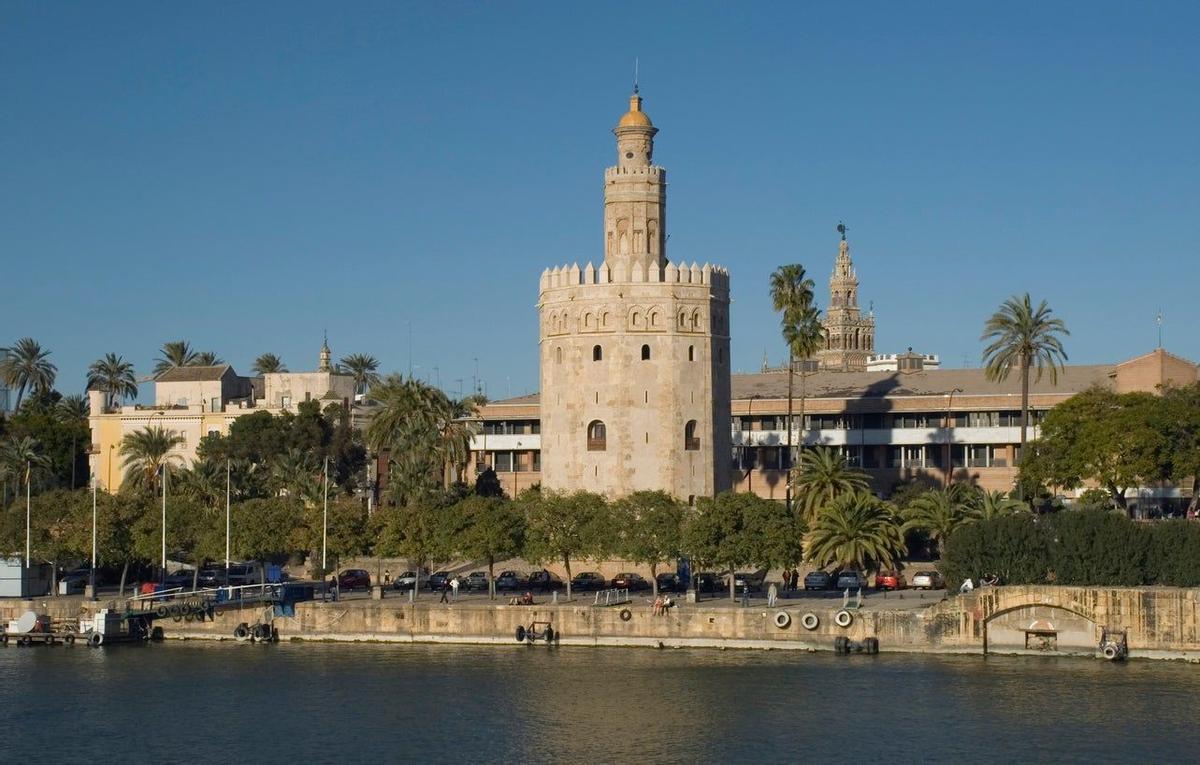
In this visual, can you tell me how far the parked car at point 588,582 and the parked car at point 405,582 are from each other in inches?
252

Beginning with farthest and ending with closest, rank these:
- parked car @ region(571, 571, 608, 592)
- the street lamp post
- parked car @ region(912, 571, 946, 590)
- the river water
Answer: the street lamp post, parked car @ region(571, 571, 608, 592), parked car @ region(912, 571, 946, 590), the river water

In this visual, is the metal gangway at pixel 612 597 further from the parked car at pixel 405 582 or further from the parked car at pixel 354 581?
the parked car at pixel 354 581

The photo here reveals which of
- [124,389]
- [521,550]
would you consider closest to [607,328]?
[521,550]

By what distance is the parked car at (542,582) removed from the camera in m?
74.7

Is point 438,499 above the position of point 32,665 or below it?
above

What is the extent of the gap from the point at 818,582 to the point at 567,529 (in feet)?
32.1

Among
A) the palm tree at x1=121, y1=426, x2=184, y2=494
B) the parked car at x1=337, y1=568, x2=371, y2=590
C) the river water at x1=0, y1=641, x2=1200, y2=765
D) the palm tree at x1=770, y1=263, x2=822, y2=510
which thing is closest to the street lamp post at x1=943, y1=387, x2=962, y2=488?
the palm tree at x1=770, y1=263, x2=822, y2=510

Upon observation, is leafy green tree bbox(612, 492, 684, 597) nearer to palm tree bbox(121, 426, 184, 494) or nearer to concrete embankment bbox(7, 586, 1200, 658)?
concrete embankment bbox(7, 586, 1200, 658)

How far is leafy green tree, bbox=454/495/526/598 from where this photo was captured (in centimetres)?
7006

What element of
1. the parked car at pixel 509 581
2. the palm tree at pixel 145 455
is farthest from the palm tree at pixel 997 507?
the palm tree at pixel 145 455

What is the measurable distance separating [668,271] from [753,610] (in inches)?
803

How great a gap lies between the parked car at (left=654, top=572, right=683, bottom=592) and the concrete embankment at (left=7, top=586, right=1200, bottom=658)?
19.5 feet

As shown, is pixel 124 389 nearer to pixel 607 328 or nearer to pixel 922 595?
pixel 607 328

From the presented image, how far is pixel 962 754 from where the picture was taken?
4547 cm
